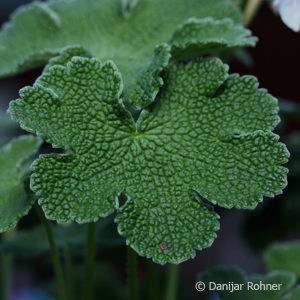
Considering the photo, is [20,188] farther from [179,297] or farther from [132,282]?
[179,297]

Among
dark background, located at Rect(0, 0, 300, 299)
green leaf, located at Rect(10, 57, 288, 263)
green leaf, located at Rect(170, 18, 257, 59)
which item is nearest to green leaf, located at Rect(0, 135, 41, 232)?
green leaf, located at Rect(10, 57, 288, 263)

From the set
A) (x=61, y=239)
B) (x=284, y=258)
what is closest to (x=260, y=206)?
(x=284, y=258)

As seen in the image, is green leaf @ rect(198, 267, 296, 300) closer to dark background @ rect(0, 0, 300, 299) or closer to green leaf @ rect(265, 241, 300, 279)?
green leaf @ rect(265, 241, 300, 279)

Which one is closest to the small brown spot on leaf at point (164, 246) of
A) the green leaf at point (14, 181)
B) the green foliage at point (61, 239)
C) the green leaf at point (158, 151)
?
the green leaf at point (158, 151)

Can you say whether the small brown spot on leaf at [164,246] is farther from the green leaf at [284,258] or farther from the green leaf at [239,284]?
the green leaf at [284,258]

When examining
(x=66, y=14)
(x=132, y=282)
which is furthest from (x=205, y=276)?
(x=66, y=14)

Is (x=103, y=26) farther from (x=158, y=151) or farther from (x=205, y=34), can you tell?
(x=158, y=151)
